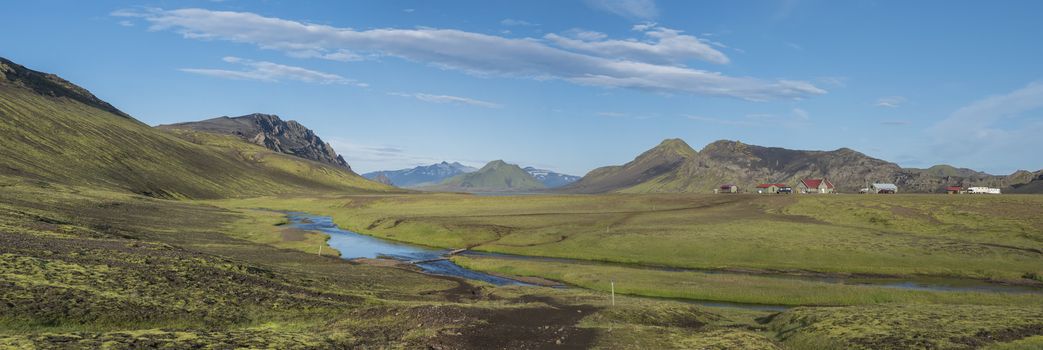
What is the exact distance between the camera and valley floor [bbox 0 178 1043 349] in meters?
32.3

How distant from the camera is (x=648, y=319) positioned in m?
43.9

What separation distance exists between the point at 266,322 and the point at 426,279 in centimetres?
2993

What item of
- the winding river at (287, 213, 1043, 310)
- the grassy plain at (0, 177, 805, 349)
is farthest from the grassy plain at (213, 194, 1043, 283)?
the grassy plain at (0, 177, 805, 349)

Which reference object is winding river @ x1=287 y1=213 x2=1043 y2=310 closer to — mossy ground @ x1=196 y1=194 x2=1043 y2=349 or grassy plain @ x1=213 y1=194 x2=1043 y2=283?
mossy ground @ x1=196 y1=194 x2=1043 y2=349

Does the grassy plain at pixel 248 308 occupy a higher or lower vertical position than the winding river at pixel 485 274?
higher

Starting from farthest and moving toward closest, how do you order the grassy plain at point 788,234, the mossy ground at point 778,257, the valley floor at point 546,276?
the grassy plain at point 788,234, the mossy ground at point 778,257, the valley floor at point 546,276

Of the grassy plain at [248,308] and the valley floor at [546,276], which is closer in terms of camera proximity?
the grassy plain at [248,308]

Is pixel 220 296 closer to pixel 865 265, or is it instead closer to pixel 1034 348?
pixel 1034 348

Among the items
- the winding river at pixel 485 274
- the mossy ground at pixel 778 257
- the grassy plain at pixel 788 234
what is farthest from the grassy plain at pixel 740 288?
the grassy plain at pixel 788 234

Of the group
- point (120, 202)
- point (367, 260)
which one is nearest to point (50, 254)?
point (367, 260)

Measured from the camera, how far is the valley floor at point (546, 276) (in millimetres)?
32344

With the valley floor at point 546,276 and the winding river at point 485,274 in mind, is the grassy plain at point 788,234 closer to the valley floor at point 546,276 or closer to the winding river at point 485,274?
the valley floor at point 546,276

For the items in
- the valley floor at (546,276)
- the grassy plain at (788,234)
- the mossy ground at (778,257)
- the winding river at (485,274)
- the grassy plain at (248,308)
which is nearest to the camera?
the grassy plain at (248,308)

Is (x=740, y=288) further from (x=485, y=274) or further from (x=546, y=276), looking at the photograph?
(x=485, y=274)
